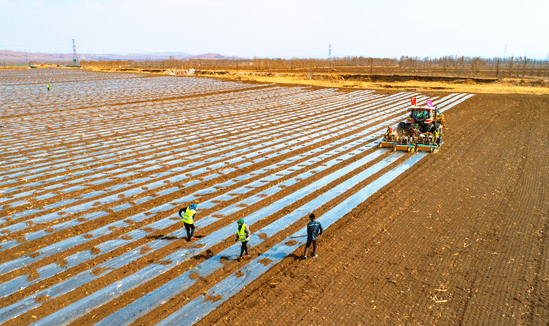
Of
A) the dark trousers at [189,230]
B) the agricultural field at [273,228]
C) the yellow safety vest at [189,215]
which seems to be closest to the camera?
the agricultural field at [273,228]

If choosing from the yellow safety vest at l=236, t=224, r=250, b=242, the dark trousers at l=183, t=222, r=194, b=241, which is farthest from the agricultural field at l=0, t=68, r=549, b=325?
the yellow safety vest at l=236, t=224, r=250, b=242

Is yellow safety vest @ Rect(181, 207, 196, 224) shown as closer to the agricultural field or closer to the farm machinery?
the agricultural field

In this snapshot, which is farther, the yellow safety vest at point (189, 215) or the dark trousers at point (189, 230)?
the dark trousers at point (189, 230)

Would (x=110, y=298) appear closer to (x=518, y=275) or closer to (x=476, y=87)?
(x=518, y=275)

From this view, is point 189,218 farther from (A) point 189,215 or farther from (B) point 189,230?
(B) point 189,230

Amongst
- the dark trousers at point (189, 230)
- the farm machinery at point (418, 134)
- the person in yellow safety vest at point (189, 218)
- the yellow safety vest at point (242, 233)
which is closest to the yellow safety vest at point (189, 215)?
the person in yellow safety vest at point (189, 218)

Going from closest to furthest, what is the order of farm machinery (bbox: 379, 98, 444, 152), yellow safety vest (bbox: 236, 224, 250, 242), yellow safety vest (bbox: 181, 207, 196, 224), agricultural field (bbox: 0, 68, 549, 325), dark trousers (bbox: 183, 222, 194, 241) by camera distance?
agricultural field (bbox: 0, 68, 549, 325) < yellow safety vest (bbox: 236, 224, 250, 242) < yellow safety vest (bbox: 181, 207, 196, 224) < dark trousers (bbox: 183, 222, 194, 241) < farm machinery (bbox: 379, 98, 444, 152)

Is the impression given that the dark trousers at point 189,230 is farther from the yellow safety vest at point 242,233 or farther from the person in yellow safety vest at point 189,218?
the yellow safety vest at point 242,233

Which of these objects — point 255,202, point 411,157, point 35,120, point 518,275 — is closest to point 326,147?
point 411,157
